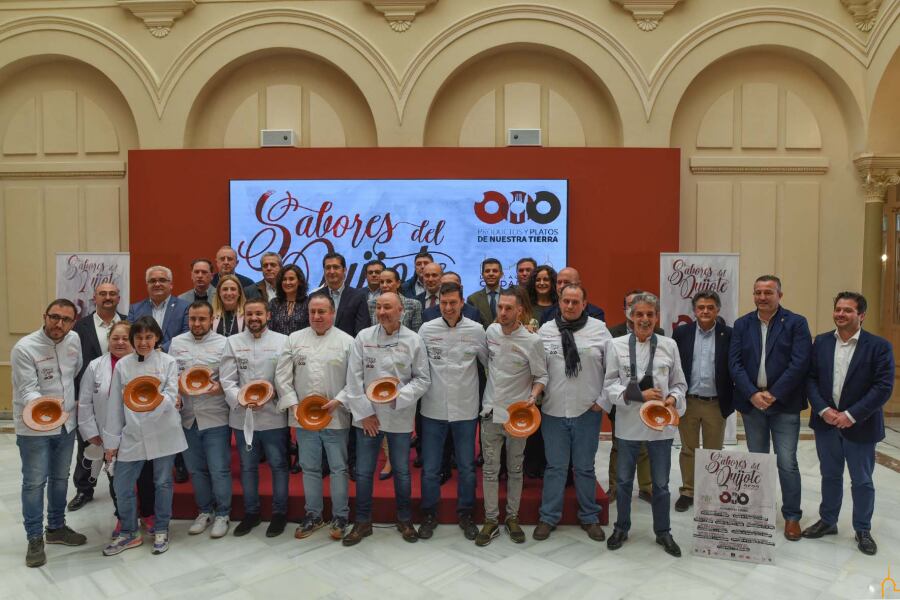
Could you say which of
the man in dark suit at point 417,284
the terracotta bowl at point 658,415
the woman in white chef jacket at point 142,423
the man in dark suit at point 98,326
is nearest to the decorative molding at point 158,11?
the man in dark suit at point 98,326

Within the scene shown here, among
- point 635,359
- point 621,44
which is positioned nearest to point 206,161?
point 621,44

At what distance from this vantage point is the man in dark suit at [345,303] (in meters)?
4.94

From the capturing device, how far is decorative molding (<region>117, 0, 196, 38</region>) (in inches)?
308

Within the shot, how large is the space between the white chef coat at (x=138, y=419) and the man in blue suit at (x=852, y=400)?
A: 14.3 ft

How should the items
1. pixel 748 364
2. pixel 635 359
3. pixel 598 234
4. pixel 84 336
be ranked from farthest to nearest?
pixel 598 234 → pixel 84 336 → pixel 748 364 → pixel 635 359

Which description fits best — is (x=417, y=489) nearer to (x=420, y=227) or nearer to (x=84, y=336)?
(x=84, y=336)

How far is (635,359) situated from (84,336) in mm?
4187

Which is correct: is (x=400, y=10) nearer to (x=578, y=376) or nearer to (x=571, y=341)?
(x=571, y=341)

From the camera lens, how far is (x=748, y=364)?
444 centimetres

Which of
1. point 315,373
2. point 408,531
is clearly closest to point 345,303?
point 315,373

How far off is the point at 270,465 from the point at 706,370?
3.36 m

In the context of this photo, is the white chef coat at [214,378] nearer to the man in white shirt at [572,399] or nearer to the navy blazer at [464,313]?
the navy blazer at [464,313]

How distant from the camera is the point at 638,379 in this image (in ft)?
13.2

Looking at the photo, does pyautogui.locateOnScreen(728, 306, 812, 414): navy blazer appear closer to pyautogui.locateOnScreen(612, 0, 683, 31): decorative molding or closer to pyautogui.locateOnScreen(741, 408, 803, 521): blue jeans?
pyautogui.locateOnScreen(741, 408, 803, 521): blue jeans
